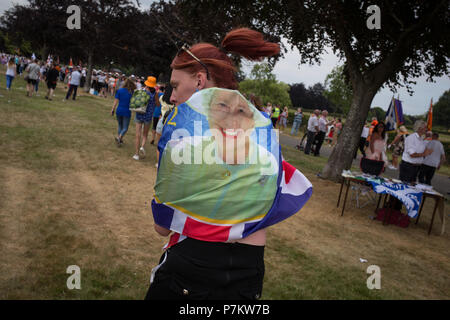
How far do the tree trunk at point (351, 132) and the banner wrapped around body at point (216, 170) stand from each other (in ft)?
31.9

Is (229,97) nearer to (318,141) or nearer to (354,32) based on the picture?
(354,32)

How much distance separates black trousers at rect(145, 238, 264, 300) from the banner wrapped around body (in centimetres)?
7

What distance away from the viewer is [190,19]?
997 centimetres

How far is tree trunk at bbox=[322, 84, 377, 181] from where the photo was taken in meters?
10.1

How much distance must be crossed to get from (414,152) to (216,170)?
890 centimetres

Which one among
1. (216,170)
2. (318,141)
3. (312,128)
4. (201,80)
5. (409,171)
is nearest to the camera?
(216,170)

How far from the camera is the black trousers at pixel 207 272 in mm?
1354

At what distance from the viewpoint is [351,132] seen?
10484 mm

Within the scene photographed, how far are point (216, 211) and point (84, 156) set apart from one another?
783 centimetres

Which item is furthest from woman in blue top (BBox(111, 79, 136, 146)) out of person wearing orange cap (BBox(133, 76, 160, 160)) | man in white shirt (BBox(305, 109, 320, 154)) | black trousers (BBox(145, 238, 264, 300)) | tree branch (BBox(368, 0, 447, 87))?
man in white shirt (BBox(305, 109, 320, 154))

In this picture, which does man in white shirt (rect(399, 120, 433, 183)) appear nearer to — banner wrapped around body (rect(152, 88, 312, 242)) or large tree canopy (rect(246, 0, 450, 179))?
large tree canopy (rect(246, 0, 450, 179))

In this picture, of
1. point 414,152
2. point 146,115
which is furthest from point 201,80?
point 414,152
